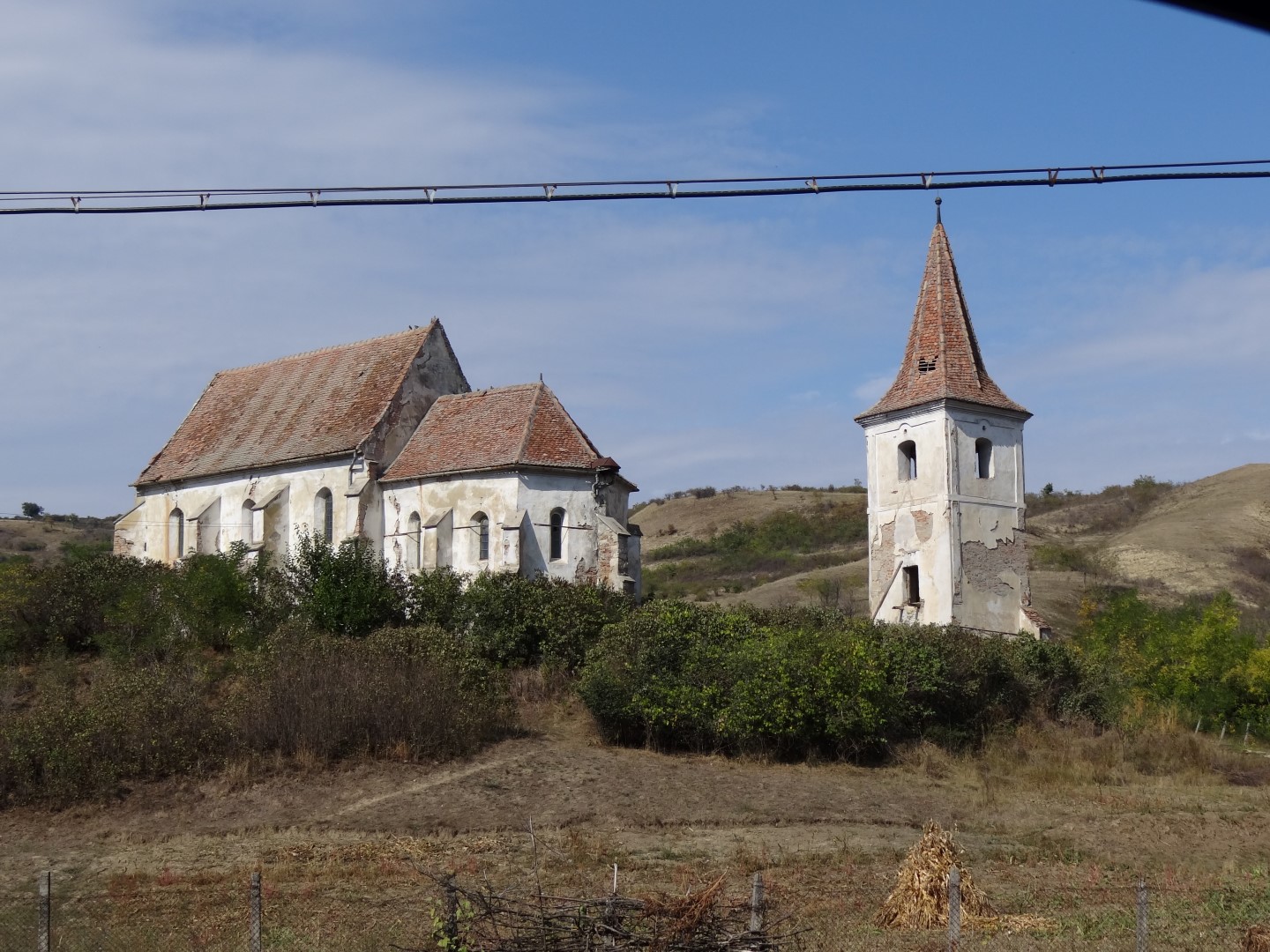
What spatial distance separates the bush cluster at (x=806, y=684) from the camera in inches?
1276

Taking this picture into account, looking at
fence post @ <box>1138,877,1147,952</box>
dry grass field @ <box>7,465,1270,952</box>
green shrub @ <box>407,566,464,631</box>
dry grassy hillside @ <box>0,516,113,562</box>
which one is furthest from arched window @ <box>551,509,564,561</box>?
dry grassy hillside @ <box>0,516,113,562</box>

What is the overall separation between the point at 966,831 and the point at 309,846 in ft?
37.2

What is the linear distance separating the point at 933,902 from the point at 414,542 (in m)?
26.7

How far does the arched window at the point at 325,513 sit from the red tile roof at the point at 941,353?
15.8 meters

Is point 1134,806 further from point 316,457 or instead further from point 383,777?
point 316,457

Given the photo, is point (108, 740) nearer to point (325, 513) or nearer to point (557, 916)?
point (325, 513)

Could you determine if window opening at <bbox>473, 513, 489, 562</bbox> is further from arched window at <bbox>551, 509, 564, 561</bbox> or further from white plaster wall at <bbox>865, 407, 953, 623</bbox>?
white plaster wall at <bbox>865, 407, 953, 623</bbox>

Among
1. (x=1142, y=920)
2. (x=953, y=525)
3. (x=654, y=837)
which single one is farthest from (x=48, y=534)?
(x=1142, y=920)

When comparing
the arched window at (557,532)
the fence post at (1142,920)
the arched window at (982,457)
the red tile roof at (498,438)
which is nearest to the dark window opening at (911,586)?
the arched window at (982,457)

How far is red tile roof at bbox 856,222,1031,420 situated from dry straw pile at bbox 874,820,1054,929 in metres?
22.4

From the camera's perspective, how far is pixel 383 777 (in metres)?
29.4

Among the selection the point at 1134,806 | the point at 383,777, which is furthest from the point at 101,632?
the point at 1134,806

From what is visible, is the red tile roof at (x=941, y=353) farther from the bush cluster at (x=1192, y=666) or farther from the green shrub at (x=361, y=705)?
the green shrub at (x=361, y=705)

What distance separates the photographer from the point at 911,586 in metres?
38.7
